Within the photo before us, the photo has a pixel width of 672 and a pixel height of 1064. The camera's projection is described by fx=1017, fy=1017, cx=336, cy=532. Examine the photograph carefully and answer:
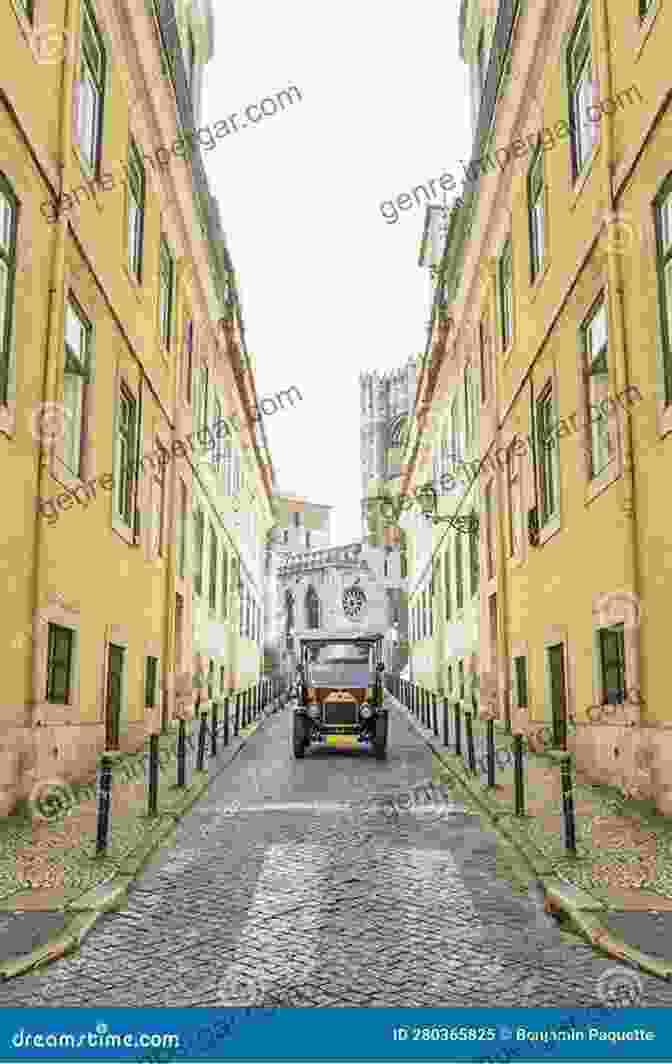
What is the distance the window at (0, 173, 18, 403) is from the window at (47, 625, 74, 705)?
3.16 m

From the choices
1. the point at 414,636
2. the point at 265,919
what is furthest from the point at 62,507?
the point at 414,636

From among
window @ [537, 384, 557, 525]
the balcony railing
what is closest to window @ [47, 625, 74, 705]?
window @ [537, 384, 557, 525]

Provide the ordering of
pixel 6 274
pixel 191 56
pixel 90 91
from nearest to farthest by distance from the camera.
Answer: pixel 6 274 < pixel 90 91 < pixel 191 56

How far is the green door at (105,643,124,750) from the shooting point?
49.9ft

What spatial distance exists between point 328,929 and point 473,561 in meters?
18.7

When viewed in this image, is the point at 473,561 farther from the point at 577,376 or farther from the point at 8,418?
the point at 8,418

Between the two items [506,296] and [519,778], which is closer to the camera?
[519,778]

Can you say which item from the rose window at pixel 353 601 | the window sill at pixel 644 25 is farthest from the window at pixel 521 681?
the rose window at pixel 353 601

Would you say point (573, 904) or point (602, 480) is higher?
point (602, 480)

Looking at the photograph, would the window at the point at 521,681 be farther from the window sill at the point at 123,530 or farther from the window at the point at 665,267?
the window at the point at 665,267

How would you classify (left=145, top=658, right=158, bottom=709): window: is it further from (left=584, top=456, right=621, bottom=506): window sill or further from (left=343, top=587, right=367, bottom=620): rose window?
(left=343, top=587, right=367, bottom=620): rose window

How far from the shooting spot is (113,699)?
15.6 m

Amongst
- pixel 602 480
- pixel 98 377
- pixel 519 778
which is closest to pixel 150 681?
pixel 98 377

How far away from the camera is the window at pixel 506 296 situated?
63.2 feet
